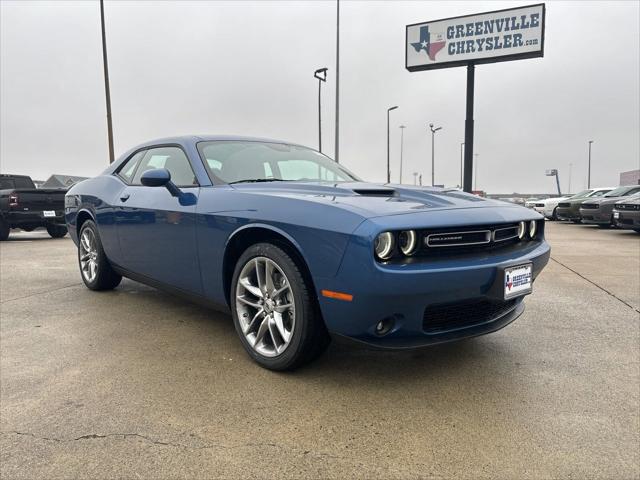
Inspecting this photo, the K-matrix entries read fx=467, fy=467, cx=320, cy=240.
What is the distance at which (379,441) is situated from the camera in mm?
1913

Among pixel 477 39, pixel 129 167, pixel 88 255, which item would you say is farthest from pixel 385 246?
pixel 477 39

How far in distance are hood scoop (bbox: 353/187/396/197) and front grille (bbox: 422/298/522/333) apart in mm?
742

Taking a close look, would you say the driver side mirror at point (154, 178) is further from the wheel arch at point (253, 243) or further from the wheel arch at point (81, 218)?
the wheel arch at point (81, 218)

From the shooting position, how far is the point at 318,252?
2.23 m

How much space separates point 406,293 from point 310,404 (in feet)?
2.31

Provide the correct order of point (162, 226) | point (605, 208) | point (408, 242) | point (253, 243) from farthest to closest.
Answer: point (605, 208) → point (162, 226) → point (253, 243) → point (408, 242)

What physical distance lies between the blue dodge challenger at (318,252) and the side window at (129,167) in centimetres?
53

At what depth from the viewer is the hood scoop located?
8.68 feet

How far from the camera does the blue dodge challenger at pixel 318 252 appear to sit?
6.97 feet

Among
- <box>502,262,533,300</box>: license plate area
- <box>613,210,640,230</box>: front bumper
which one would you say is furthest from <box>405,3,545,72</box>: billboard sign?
<box>502,262,533,300</box>: license plate area

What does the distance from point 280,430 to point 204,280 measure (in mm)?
1252

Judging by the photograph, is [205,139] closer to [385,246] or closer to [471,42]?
[385,246]

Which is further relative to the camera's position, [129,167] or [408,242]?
[129,167]

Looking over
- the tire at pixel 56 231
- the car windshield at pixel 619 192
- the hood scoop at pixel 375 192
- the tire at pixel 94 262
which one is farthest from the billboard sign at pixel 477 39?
the hood scoop at pixel 375 192
